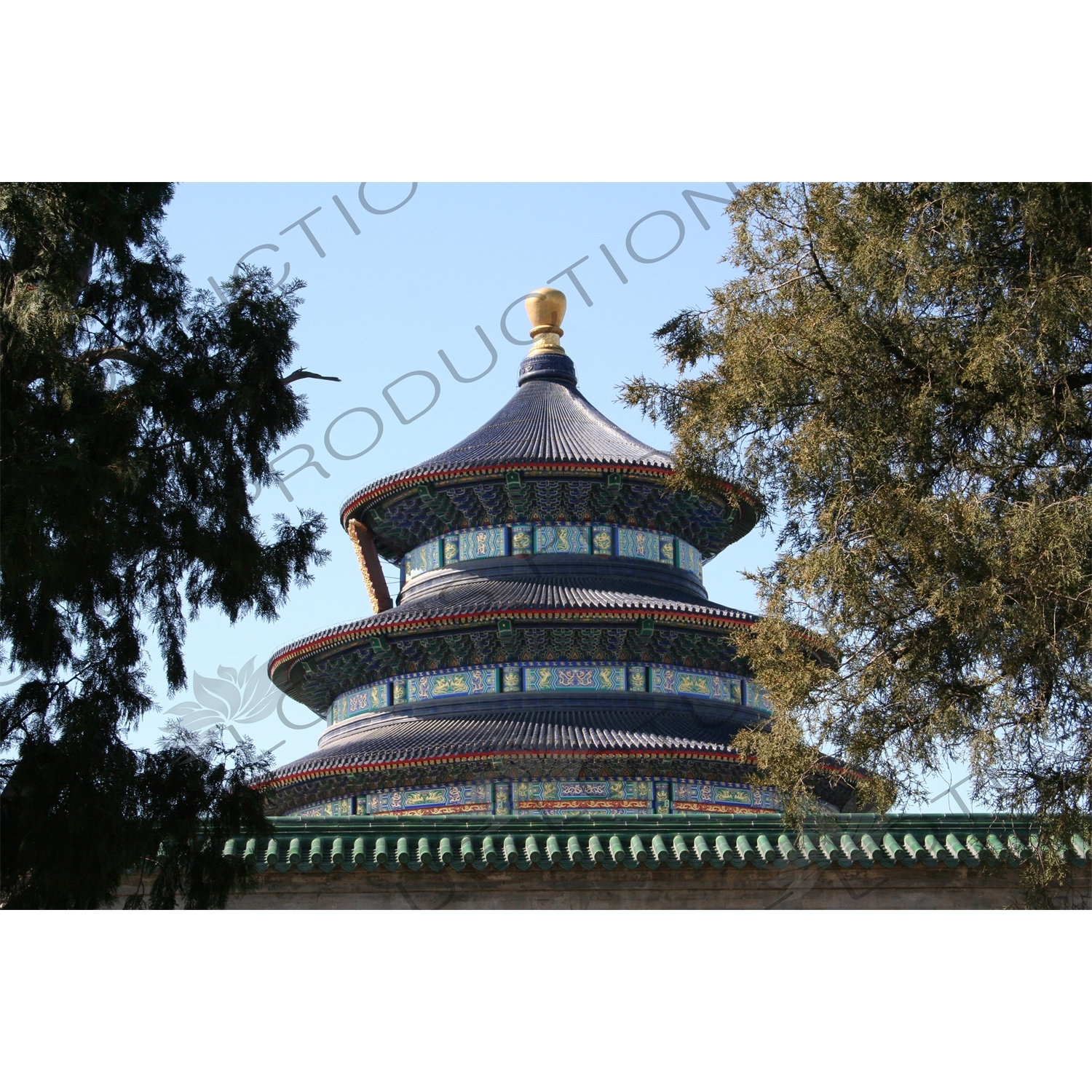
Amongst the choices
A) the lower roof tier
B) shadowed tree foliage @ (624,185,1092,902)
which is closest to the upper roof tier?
the lower roof tier

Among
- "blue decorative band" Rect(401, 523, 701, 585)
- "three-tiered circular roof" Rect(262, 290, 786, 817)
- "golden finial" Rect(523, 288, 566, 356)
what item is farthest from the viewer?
"golden finial" Rect(523, 288, 566, 356)

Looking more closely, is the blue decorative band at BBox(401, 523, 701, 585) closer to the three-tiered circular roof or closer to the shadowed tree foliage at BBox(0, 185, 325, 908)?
the three-tiered circular roof

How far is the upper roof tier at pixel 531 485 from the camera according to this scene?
20.5m

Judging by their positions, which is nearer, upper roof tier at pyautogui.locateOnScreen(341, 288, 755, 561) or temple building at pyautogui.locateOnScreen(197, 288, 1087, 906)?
temple building at pyautogui.locateOnScreen(197, 288, 1087, 906)

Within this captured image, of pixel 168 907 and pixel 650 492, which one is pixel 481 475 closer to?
pixel 650 492

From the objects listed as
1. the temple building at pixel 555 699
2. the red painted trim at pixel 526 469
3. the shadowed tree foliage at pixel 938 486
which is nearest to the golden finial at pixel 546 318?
the temple building at pixel 555 699

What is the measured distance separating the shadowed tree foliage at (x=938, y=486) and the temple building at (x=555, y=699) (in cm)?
271

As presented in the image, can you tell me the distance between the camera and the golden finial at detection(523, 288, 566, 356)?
2305 centimetres

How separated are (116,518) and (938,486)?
16.5 ft

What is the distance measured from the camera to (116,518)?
8.88 m

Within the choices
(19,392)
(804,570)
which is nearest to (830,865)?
(804,570)

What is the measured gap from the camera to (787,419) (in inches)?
420

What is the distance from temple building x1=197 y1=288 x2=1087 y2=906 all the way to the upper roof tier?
0.03 meters

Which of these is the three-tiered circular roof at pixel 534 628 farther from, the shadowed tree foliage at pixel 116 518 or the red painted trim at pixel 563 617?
the shadowed tree foliage at pixel 116 518
